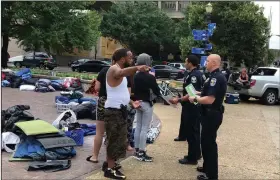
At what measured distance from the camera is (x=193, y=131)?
628 centimetres

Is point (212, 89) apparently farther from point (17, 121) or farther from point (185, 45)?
point (185, 45)

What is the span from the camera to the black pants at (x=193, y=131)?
20.5 feet

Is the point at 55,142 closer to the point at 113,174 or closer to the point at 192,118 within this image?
the point at 113,174

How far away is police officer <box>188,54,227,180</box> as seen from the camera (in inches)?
201

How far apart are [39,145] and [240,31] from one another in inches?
957

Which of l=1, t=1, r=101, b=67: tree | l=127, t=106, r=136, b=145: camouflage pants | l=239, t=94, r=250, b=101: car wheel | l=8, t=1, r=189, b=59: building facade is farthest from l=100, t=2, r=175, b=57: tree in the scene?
l=127, t=106, r=136, b=145: camouflage pants

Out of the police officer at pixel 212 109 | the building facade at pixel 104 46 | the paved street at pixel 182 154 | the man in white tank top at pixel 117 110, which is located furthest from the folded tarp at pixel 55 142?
the building facade at pixel 104 46

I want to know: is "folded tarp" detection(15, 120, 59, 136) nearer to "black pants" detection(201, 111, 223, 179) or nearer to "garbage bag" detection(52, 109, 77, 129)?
"garbage bag" detection(52, 109, 77, 129)

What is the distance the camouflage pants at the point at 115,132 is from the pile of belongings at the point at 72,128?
5.85 ft

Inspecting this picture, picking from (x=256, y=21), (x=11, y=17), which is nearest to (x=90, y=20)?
(x=11, y=17)

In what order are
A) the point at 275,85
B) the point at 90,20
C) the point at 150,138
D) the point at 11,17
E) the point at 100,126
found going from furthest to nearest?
1. the point at 90,20
2. the point at 11,17
3. the point at 275,85
4. the point at 150,138
5. the point at 100,126

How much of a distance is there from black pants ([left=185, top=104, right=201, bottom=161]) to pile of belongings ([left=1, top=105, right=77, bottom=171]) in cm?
186

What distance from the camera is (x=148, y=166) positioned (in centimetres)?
599

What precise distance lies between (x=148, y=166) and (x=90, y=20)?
22769 millimetres
